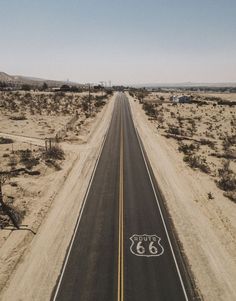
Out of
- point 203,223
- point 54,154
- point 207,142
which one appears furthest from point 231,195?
point 207,142

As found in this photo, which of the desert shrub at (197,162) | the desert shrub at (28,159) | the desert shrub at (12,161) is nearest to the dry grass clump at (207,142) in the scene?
the desert shrub at (197,162)

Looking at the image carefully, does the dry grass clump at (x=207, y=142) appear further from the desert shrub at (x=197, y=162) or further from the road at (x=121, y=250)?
the road at (x=121, y=250)

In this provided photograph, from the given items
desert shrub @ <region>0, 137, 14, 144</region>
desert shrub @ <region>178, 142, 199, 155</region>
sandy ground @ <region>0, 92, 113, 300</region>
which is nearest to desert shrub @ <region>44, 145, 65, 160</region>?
sandy ground @ <region>0, 92, 113, 300</region>

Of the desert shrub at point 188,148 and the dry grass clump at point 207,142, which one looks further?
the desert shrub at point 188,148

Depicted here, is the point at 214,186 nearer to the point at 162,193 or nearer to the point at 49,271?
the point at 162,193

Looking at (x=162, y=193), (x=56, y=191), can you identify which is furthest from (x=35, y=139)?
(x=162, y=193)

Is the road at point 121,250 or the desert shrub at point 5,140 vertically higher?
the desert shrub at point 5,140
